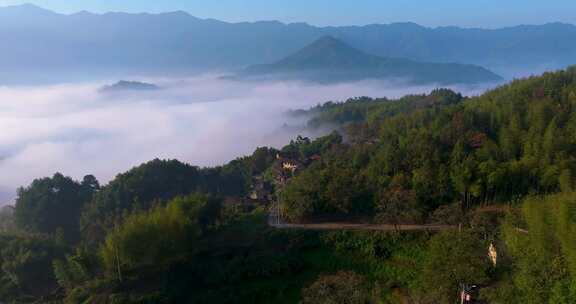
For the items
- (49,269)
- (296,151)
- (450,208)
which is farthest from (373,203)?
(296,151)

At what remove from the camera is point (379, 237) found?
73.0ft

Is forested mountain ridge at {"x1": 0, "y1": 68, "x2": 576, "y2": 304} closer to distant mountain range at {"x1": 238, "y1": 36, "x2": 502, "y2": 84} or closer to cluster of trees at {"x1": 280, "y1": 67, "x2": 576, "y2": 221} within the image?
cluster of trees at {"x1": 280, "y1": 67, "x2": 576, "y2": 221}

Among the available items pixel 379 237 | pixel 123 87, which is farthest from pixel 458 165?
pixel 123 87

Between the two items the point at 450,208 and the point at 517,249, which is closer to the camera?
the point at 517,249

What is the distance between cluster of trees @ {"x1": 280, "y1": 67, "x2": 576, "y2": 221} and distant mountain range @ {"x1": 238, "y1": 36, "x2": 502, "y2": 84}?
4498 inches

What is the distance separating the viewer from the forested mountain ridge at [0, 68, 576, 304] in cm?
1600

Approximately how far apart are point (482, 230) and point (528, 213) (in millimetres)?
3130

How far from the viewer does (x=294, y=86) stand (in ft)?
464

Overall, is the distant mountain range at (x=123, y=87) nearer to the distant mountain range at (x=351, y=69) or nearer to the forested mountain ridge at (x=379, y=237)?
the distant mountain range at (x=351, y=69)

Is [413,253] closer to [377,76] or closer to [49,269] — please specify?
[49,269]

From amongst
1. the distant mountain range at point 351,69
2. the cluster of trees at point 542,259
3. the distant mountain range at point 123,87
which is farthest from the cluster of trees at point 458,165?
the distant mountain range at point 351,69

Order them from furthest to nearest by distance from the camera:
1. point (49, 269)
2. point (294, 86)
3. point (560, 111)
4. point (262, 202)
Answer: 1. point (294, 86)
2. point (262, 202)
3. point (560, 111)
4. point (49, 269)

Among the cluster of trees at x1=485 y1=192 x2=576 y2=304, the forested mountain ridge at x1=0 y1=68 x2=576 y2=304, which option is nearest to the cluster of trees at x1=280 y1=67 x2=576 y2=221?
the forested mountain ridge at x1=0 y1=68 x2=576 y2=304

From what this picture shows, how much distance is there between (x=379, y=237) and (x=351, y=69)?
135 metres
